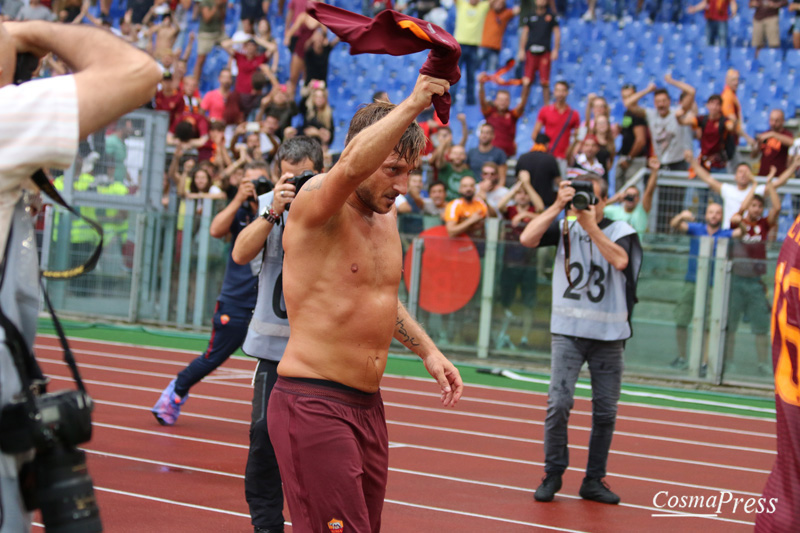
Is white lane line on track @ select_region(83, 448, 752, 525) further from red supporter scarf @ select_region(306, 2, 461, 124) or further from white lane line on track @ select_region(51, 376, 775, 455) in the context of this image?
red supporter scarf @ select_region(306, 2, 461, 124)

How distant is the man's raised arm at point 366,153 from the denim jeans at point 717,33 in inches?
663

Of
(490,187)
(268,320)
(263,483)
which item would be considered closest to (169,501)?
(263,483)

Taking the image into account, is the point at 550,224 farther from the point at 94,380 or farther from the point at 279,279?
the point at 94,380

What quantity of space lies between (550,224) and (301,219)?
12.2ft

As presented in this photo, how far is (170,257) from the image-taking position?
15.3 m

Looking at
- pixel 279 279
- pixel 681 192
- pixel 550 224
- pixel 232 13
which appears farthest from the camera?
pixel 232 13

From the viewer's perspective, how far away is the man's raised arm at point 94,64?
225cm

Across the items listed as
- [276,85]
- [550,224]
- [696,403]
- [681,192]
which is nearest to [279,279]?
[550,224]

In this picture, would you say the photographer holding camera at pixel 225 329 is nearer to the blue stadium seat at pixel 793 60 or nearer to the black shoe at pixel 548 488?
the black shoe at pixel 548 488

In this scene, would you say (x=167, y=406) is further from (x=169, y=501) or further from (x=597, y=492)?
(x=597, y=492)

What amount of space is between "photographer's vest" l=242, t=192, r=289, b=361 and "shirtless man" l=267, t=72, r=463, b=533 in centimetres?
180

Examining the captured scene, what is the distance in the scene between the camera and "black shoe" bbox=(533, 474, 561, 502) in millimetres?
6668

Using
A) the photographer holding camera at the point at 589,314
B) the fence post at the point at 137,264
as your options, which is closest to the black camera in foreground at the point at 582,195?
the photographer holding camera at the point at 589,314

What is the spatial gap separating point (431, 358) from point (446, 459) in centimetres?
396
